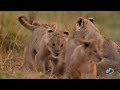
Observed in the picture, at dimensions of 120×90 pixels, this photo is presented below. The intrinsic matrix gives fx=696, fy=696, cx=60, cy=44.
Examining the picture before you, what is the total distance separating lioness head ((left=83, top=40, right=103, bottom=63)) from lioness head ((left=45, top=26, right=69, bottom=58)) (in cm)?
75

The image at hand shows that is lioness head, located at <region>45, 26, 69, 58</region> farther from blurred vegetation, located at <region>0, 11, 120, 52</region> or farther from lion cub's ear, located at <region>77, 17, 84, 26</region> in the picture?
blurred vegetation, located at <region>0, 11, 120, 52</region>

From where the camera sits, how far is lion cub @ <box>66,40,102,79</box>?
13070 millimetres

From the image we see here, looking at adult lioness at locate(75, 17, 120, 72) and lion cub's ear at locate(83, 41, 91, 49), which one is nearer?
lion cub's ear at locate(83, 41, 91, 49)

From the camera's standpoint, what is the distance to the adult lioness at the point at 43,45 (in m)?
13.8

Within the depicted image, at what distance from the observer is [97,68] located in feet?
48.3

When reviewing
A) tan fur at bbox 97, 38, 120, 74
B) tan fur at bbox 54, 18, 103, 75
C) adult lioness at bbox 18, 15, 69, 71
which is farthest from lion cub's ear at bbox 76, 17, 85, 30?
tan fur at bbox 97, 38, 120, 74

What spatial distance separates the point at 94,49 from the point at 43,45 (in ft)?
5.26

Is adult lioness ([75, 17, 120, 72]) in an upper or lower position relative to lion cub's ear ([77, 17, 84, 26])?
lower

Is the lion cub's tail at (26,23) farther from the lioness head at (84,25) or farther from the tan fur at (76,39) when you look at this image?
the tan fur at (76,39)

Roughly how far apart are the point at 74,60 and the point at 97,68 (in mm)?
1519

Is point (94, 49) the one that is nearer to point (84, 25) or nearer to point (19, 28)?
point (84, 25)

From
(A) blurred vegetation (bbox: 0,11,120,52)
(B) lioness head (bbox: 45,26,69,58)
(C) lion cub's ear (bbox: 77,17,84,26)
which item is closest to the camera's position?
(B) lioness head (bbox: 45,26,69,58)
